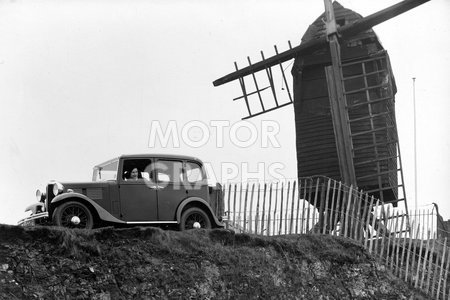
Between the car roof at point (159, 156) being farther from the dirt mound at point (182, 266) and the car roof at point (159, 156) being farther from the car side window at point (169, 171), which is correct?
the dirt mound at point (182, 266)

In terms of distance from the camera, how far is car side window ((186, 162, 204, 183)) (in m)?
13.2

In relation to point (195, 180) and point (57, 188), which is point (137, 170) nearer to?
point (195, 180)

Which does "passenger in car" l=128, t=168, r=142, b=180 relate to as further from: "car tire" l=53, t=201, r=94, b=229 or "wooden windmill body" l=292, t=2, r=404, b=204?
"wooden windmill body" l=292, t=2, r=404, b=204

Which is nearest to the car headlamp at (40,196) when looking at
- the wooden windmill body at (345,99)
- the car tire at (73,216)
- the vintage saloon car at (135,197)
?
the vintage saloon car at (135,197)

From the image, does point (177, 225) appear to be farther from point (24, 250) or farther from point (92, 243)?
point (24, 250)

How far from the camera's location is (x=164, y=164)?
13016 mm

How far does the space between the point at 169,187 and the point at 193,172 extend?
27.9 inches

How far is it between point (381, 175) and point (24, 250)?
1183 cm

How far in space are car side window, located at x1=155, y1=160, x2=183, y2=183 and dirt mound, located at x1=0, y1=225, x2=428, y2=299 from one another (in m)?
1.45

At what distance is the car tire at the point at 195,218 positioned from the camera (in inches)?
499

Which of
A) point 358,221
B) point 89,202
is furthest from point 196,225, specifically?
point 358,221

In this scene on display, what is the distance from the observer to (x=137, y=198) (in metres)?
12.4

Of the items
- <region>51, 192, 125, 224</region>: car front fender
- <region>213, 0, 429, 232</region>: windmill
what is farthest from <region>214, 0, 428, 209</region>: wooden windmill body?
<region>51, 192, 125, 224</region>: car front fender

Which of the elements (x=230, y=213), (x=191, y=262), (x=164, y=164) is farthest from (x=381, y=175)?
(x=191, y=262)
